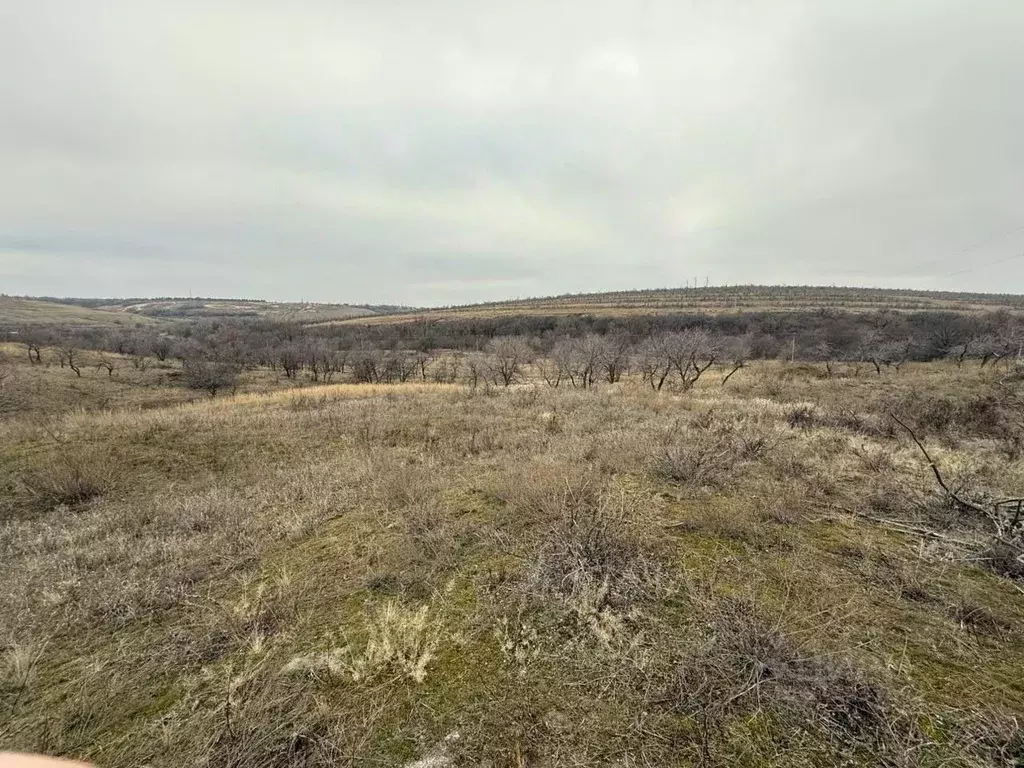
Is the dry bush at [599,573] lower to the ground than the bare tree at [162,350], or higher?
higher

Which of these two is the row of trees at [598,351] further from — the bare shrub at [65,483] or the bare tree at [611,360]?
the bare shrub at [65,483]

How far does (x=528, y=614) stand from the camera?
362 centimetres

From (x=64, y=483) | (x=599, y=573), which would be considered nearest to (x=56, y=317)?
(x=64, y=483)

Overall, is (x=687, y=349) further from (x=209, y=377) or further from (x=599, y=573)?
(x=209, y=377)

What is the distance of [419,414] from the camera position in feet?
48.8

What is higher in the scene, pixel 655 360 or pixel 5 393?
pixel 655 360

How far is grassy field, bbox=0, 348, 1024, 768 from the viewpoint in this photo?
2.48 meters

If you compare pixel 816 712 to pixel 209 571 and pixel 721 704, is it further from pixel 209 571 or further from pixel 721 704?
pixel 209 571

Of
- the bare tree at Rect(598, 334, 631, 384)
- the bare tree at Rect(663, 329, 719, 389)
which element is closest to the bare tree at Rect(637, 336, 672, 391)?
the bare tree at Rect(663, 329, 719, 389)

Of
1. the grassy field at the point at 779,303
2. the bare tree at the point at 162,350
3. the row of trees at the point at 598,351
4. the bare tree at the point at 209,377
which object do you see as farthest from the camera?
the grassy field at the point at 779,303

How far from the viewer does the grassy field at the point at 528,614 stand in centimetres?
248

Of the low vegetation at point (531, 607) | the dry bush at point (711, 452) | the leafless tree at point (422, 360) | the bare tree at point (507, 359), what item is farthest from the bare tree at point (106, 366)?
the dry bush at point (711, 452)

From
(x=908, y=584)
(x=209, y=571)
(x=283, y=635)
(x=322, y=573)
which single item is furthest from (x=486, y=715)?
(x=908, y=584)

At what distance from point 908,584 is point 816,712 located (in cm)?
221
